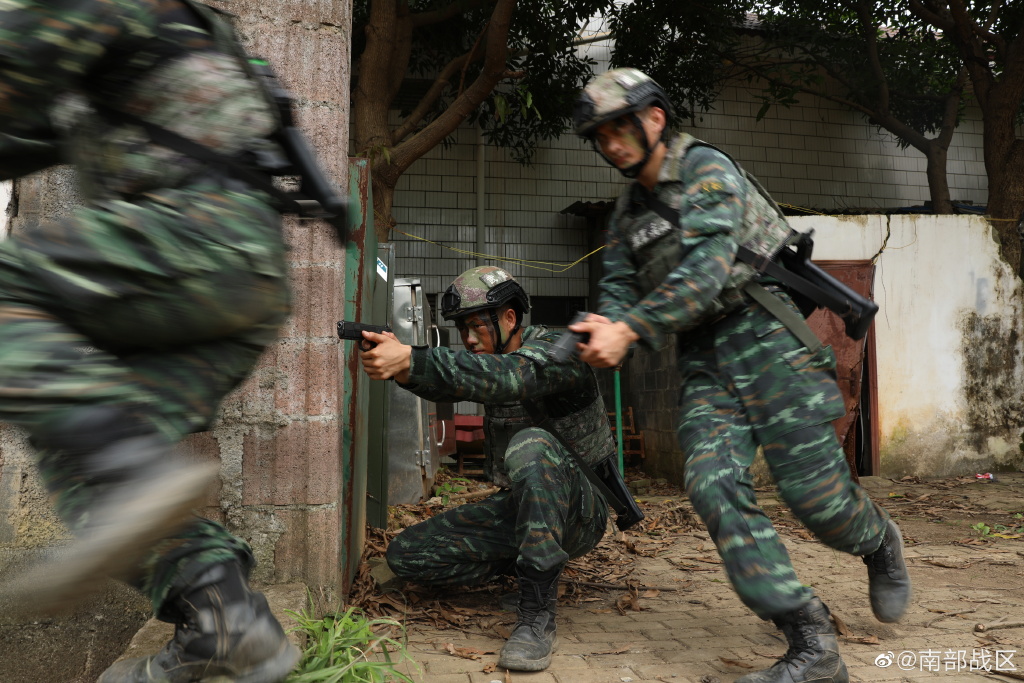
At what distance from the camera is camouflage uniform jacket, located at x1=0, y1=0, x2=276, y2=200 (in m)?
1.35

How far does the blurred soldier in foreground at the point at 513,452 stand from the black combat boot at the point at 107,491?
1358 mm

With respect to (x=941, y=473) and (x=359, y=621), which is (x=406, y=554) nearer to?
(x=359, y=621)

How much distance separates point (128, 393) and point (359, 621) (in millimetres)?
1680

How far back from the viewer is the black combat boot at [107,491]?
1209mm

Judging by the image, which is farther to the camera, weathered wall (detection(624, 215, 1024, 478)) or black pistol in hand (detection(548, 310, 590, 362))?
weathered wall (detection(624, 215, 1024, 478))

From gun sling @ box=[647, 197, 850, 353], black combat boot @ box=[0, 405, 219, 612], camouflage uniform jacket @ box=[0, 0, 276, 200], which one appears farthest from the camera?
gun sling @ box=[647, 197, 850, 353]

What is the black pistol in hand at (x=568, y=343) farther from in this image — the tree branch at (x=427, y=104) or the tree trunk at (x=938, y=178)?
the tree trunk at (x=938, y=178)

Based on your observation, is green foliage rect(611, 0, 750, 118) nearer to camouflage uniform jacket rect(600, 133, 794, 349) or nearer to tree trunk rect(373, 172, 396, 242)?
tree trunk rect(373, 172, 396, 242)

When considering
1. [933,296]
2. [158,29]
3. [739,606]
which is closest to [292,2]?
[158,29]

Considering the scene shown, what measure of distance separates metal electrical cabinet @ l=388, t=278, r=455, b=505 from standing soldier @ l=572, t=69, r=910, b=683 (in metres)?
3.65

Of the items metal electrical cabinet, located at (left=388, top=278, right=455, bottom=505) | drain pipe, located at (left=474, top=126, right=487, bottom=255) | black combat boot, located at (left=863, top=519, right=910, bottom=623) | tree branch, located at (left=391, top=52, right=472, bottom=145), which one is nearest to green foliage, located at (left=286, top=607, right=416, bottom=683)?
black combat boot, located at (left=863, top=519, right=910, bottom=623)

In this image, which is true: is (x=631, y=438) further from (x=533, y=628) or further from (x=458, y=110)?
(x=533, y=628)

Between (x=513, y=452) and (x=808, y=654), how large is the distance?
51.5 inches

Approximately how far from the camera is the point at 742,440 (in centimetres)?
246
